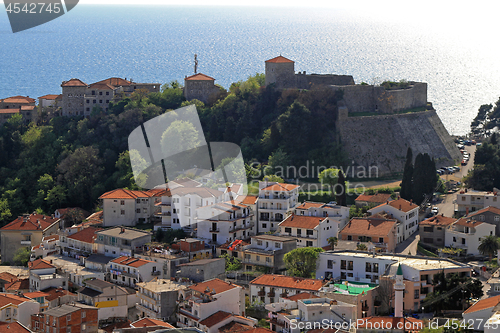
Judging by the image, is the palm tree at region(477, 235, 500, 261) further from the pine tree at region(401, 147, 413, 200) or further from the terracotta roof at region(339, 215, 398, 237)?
the pine tree at region(401, 147, 413, 200)

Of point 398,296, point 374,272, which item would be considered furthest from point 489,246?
point 398,296

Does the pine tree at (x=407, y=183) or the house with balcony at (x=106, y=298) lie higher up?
the pine tree at (x=407, y=183)

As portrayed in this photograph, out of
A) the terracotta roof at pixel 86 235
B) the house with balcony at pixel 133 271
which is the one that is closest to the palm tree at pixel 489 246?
the house with balcony at pixel 133 271

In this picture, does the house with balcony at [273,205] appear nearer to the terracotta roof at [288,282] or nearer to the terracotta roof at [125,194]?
the terracotta roof at [125,194]

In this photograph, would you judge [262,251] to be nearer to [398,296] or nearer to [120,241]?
[120,241]

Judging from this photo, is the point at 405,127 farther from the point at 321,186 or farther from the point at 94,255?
the point at 94,255
